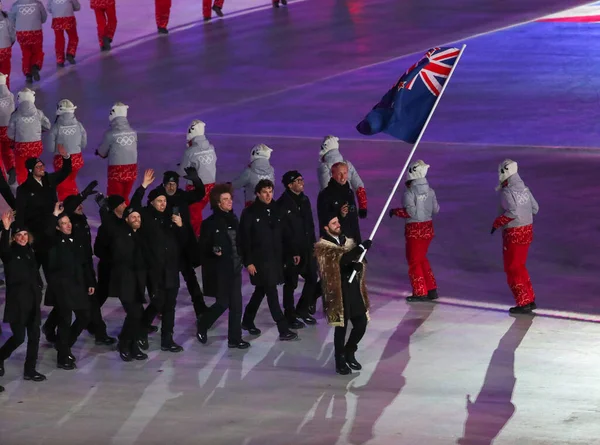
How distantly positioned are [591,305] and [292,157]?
23.5ft

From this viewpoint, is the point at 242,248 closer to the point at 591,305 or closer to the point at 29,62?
the point at 591,305

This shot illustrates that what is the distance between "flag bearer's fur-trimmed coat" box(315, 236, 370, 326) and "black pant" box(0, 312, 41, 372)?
271 cm

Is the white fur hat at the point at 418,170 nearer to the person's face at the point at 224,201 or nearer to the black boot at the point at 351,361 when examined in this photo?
the person's face at the point at 224,201

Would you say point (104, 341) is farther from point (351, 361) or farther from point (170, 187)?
point (351, 361)

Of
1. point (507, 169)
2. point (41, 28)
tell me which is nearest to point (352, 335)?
point (507, 169)

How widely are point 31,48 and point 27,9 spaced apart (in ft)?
2.59

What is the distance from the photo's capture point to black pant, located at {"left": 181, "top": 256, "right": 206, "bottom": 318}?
15648mm

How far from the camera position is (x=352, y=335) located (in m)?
14.1

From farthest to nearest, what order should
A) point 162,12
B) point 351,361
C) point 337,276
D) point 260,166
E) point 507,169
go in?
point 162,12 → point 260,166 → point 507,169 → point 351,361 → point 337,276

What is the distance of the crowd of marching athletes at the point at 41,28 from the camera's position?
78.8ft

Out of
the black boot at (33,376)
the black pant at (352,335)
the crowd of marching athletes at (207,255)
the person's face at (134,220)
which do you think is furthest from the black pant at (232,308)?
the black boot at (33,376)

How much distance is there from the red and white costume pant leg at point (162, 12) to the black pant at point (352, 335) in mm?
15583

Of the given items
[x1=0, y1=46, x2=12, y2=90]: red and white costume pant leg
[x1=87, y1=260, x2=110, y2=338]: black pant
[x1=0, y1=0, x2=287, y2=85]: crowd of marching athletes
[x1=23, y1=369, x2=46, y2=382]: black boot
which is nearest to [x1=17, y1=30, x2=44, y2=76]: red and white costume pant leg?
[x1=0, y1=0, x2=287, y2=85]: crowd of marching athletes

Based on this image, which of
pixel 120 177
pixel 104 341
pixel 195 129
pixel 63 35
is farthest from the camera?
pixel 63 35
